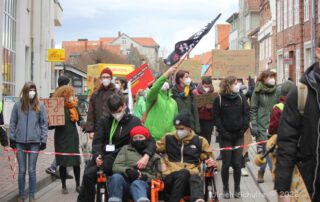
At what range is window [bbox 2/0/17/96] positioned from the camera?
22.8 meters

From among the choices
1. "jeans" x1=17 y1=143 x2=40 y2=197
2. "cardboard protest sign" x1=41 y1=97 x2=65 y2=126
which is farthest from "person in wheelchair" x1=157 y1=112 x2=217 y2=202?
"cardboard protest sign" x1=41 y1=97 x2=65 y2=126

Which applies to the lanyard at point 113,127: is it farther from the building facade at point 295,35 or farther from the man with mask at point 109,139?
the building facade at point 295,35

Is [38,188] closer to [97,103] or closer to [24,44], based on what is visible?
[97,103]

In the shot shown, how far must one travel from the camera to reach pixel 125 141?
7.63 meters

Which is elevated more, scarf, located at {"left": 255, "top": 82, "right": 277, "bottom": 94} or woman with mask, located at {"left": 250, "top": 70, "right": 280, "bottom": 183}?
scarf, located at {"left": 255, "top": 82, "right": 277, "bottom": 94}

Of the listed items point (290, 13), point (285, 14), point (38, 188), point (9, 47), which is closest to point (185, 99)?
point (38, 188)

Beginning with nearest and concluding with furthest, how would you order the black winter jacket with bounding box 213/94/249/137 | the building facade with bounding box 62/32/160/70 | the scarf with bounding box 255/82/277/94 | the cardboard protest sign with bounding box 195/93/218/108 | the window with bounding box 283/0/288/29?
the black winter jacket with bounding box 213/94/249/137
the scarf with bounding box 255/82/277/94
the cardboard protest sign with bounding box 195/93/218/108
the window with bounding box 283/0/288/29
the building facade with bounding box 62/32/160/70

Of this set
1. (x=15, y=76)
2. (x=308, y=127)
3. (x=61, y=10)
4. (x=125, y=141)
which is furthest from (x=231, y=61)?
(x=61, y=10)

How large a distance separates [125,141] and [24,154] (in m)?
2.48

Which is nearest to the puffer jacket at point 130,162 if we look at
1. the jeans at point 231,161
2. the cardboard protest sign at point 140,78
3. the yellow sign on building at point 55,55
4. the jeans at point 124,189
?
the jeans at point 124,189

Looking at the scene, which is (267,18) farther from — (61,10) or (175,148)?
(175,148)

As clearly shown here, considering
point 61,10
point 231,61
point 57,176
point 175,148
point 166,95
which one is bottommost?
point 57,176

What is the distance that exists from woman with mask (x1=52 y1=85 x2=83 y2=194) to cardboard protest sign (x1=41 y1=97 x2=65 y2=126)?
0.11 meters

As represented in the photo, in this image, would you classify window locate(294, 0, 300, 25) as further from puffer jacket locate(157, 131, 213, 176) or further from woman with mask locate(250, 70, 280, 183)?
puffer jacket locate(157, 131, 213, 176)
